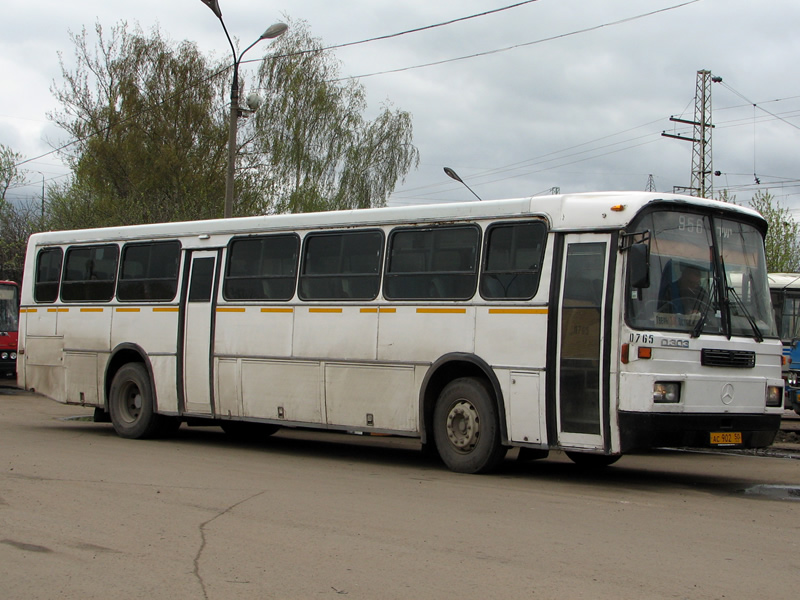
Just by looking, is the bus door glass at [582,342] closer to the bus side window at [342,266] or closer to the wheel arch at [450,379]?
the wheel arch at [450,379]

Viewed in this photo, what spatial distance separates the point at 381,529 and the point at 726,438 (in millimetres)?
4280

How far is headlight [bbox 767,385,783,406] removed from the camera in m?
10.5

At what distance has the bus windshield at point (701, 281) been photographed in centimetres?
992

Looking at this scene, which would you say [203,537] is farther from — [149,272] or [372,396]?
[149,272]

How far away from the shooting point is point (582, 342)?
10.1m

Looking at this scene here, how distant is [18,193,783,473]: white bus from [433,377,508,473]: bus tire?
0.02 metres

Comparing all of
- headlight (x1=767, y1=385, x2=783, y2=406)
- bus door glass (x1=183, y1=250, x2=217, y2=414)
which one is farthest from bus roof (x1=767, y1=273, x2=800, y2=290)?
bus door glass (x1=183, y1=250, x2=217, y2=414)

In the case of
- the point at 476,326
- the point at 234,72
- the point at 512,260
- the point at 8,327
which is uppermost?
the point at 234,72

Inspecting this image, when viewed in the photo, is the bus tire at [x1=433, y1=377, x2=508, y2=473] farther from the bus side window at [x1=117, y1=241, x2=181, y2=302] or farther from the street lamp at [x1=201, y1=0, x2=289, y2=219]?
the street lamp at [x1=201, y1=0, x2=289, y2=219]

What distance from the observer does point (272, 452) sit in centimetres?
1371

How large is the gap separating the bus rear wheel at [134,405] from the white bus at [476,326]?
0.05 meters

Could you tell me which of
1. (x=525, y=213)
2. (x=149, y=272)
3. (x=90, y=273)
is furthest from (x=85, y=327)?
(x=525, y=213)

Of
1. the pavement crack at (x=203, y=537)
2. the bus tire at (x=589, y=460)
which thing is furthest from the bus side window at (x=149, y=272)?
the bus tire at (x=589, y=460)

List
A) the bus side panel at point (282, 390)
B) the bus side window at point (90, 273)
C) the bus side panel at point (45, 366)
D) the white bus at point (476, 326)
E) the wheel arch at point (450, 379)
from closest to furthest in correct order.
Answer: the white bus at point (476, 326)
the wheel arch at point (450, 379)
the bus side panel at point (282, 390)
the bus side window at point (90, 273)
the bus side panel at point (45, 366)
